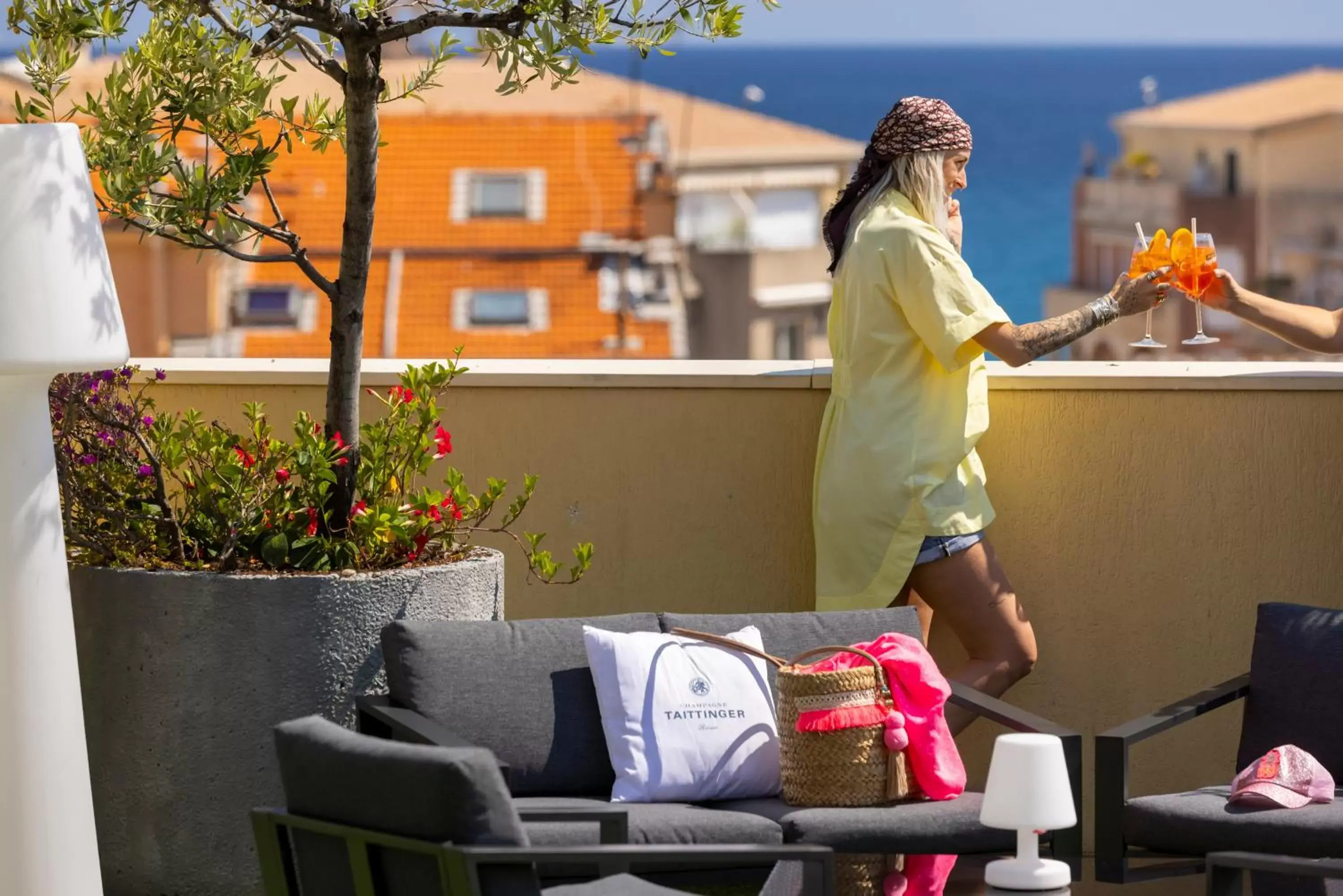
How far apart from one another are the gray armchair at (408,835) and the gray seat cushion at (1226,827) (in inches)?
33.6

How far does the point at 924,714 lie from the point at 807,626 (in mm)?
417

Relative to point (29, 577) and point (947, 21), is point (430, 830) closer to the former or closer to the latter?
point (29, 577)

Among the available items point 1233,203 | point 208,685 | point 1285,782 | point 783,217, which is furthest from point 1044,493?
point 1233,203

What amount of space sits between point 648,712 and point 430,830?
3.56 ft

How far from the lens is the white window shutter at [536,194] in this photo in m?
69.8

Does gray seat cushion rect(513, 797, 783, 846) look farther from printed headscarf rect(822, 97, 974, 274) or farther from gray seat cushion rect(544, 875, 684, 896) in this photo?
printed headscarf rect(822, 97, 974, 274)

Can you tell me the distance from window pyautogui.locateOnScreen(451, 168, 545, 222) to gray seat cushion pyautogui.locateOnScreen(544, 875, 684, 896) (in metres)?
67.0

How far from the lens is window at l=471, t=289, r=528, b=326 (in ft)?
222

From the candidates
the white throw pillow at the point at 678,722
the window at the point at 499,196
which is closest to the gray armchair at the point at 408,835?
the white throw pillow at the point at 678,722

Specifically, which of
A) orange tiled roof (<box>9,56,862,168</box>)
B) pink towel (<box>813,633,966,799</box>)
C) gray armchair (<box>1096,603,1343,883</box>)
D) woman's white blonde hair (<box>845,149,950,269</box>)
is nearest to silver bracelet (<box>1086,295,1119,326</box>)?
woman's white blonde hair (<box>845,149,950,269</box>)

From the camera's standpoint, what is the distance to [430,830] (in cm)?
281

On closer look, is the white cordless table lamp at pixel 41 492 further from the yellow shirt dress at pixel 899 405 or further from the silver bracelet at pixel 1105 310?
the silver bracelet at pixel 1105 310

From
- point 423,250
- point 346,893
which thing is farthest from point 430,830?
point 423,250

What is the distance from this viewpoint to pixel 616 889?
3.16 meters
